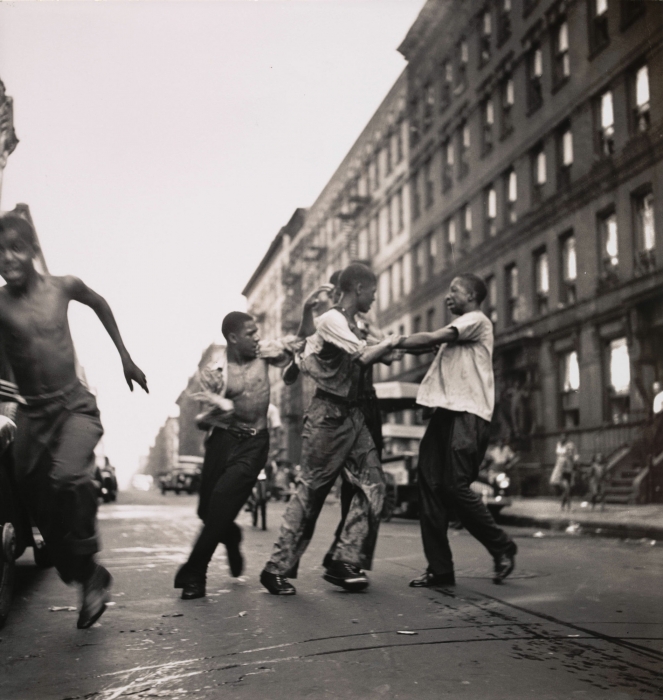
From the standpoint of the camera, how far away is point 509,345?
29016mm

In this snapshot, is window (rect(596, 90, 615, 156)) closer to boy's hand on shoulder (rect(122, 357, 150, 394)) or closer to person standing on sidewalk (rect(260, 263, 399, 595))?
person standing on sidewalk (rect(260, 263, 399, 595))

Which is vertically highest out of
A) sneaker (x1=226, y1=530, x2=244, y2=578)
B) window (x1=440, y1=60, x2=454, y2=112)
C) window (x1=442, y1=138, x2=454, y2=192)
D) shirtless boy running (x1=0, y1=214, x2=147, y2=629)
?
window (x1=440, y1=60, x2=454, y2=112)

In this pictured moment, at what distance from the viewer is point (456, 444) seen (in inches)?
257

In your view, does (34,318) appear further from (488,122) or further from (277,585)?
(488,122)

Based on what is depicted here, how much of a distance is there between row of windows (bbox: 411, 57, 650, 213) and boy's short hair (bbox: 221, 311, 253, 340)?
621 inches

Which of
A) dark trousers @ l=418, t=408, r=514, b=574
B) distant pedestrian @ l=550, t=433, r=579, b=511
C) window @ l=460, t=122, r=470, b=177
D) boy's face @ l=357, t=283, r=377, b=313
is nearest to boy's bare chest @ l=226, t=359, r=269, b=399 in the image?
boy's face @ l=357, t=283, r=377, b=313

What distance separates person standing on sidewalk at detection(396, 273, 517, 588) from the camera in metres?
6.50

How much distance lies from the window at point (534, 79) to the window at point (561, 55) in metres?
0.51

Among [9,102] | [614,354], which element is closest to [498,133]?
[614,354]

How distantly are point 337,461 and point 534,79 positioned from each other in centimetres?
2291

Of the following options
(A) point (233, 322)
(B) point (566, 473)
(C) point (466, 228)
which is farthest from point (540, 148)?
(A) point (233, 322)

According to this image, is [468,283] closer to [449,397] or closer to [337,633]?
[449,397]

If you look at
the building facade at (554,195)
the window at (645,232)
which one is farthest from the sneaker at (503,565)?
the window at (645,232)

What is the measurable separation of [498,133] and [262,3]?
25.4 metres
